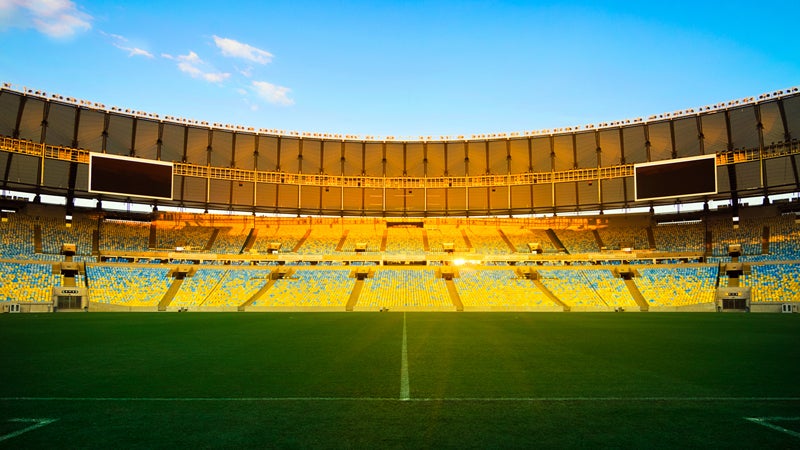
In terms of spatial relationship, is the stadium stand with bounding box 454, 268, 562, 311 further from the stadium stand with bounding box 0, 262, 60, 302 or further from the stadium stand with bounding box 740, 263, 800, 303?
the stadium stand with bounding box 0, 262, 60, 302

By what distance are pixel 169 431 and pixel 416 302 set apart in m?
42.1

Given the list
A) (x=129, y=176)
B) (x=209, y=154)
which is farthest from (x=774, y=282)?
(x=129, y=176)

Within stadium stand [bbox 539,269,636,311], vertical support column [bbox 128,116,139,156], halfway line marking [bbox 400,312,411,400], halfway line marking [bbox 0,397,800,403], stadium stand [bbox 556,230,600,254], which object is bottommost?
halfway line marking [bbox 400,312,411,400]

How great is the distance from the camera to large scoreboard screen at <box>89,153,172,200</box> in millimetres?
51219

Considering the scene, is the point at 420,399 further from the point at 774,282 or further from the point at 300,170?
the point at 300,170

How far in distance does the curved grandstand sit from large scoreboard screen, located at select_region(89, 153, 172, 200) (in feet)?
1.57

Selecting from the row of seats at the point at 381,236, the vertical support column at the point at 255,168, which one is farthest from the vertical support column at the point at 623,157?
the vertical support column at the point at 255,168

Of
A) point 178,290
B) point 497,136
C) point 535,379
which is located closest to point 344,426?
point 535,379

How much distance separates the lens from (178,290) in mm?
50406

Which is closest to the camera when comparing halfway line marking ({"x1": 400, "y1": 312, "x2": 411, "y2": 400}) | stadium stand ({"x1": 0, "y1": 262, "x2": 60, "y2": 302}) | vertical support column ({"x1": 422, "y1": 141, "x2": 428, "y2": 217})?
halfway line marking ({"x1": 400, "y1": 312, "x2": 411, "y2": 400})

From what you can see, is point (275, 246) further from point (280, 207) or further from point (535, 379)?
point (535, 379)

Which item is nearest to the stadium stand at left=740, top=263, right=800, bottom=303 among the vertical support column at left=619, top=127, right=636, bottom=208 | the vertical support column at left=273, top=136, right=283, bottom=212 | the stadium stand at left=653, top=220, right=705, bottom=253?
the stadium stand at left=653, top=220, right=705, bottom=253

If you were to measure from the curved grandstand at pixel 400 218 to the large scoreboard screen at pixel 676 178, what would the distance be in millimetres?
275

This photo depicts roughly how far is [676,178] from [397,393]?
159 feet
